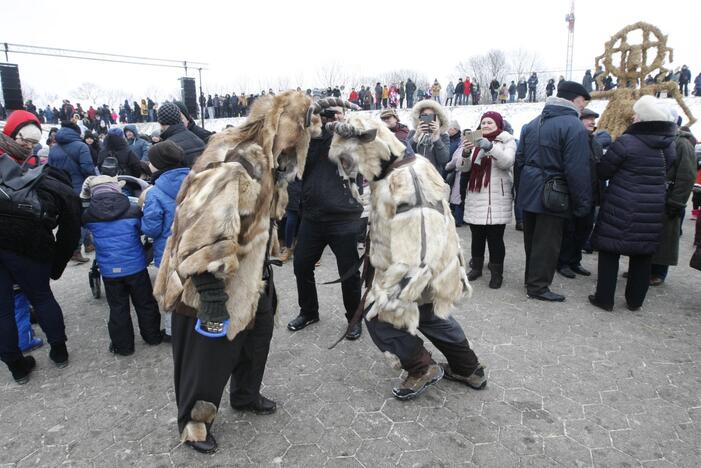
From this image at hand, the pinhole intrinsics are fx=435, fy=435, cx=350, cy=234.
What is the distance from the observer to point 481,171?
504cm

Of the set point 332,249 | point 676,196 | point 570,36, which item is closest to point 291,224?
point 332,249

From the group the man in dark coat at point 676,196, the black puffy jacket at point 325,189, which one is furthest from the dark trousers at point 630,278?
the black puffy jacket at point 325,189

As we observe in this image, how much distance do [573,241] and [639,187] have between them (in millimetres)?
1579

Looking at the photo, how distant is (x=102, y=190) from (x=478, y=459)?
342 centimetres

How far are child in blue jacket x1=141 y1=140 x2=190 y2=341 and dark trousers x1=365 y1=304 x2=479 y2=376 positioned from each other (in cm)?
196

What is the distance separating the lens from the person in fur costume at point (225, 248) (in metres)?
2.02

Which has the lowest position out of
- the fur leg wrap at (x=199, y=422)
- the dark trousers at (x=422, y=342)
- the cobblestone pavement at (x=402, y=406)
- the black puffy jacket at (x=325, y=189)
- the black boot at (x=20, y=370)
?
the cobblestone pavement at (x=402, y=406)

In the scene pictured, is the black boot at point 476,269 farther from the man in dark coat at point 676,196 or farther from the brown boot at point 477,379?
the brown boot at point 477,379

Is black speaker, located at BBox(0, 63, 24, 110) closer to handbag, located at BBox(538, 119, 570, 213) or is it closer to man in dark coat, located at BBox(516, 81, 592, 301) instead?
man in dark coat, located at BBox(516, 81, 592, 301)

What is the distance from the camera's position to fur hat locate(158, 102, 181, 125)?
5.05 m

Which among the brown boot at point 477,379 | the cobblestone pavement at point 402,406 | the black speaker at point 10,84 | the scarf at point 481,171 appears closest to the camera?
the cobblestone pavement at point 402,406

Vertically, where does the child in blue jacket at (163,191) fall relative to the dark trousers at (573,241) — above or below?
above

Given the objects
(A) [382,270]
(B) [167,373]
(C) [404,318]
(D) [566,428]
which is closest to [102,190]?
(B) [167,373]

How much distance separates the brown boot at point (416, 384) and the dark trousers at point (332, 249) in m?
1.02
